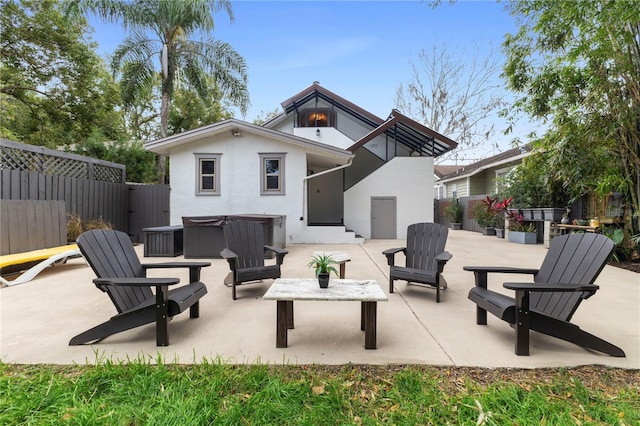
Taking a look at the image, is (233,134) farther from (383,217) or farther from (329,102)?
(329,102)

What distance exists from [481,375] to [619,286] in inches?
181

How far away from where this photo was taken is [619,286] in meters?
4.85

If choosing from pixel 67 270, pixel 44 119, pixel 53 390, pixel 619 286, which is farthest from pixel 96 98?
pixel 619 286

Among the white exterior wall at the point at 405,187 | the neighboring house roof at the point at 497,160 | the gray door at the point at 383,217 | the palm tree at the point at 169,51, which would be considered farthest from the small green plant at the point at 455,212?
the palm tree at the point at 169,51

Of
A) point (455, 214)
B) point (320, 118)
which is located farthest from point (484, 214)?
point (320, 118)

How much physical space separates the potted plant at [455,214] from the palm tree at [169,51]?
12.3m

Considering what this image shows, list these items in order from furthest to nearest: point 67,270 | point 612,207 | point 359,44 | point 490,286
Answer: point 359,44
point 612,207
point 67,270
point 490,286

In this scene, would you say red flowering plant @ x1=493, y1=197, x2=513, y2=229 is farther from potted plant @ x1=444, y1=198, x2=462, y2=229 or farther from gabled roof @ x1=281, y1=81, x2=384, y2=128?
gabled roof @ x1=281, y1=81, x2=384, y2=128

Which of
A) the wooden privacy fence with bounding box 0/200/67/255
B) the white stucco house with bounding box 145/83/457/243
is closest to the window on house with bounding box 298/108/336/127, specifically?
the white stucco house with bounding box 145/83/457/243

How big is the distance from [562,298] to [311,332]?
2391 millimetres

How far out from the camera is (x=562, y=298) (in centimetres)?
268

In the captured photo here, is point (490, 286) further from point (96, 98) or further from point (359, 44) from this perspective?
point (96, 98)

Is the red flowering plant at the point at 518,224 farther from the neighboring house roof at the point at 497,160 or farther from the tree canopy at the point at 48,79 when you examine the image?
the tree canopy at the point at 48,79

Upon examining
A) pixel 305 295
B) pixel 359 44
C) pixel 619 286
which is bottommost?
pixel 619 286
